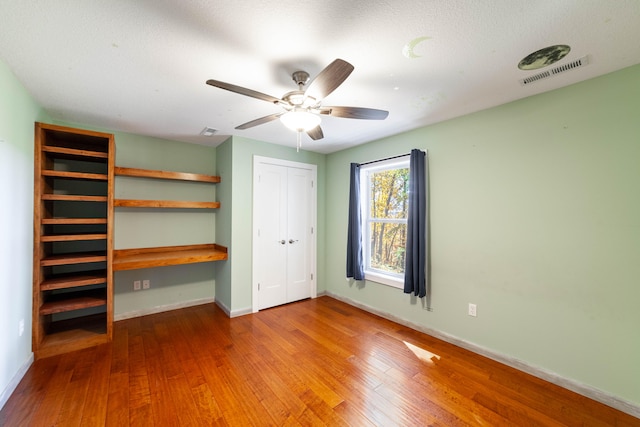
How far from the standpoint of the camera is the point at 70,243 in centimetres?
304

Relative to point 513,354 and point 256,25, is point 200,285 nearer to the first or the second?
point 256,25

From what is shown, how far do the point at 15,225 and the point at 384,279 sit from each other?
139 inches

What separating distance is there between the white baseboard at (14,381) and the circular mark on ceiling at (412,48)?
11.4ft

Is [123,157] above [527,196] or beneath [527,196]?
above

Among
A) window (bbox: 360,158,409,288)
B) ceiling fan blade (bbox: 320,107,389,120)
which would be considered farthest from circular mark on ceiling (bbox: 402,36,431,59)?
window (bbox: 360,158,409,288)

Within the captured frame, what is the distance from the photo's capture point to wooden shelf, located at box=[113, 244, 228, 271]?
2.90 metres

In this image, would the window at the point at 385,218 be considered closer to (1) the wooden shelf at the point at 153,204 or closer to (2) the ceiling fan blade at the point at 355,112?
(2) the ceiling fan blade at the point at 355,112

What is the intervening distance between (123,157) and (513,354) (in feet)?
15.4

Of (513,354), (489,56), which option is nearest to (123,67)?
(489,56)

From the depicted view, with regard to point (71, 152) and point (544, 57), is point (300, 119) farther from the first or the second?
point (71, 152)

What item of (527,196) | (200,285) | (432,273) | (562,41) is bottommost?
(200,285)

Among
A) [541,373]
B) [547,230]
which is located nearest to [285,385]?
[541,373]

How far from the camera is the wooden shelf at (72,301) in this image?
2.49m

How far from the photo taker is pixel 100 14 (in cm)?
134
